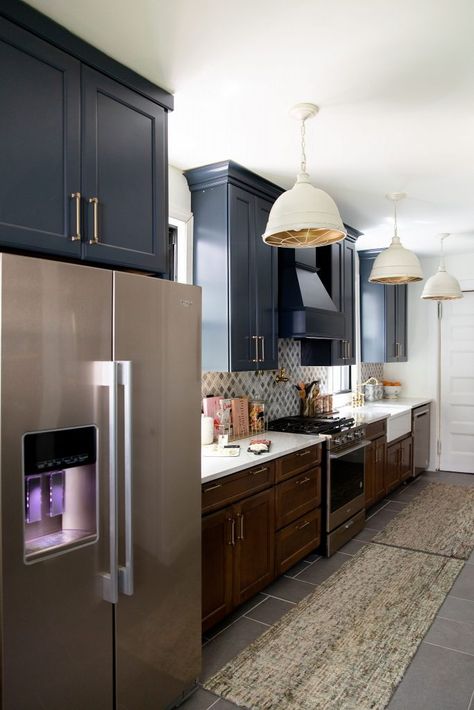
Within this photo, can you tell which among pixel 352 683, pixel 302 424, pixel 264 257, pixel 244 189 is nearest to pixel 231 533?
pixel 352 683

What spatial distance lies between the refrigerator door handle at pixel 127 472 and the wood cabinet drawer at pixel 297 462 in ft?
4.71

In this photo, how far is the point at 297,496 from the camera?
10.9 ft

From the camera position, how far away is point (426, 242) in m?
5.55

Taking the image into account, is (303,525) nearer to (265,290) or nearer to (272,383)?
(272,383)

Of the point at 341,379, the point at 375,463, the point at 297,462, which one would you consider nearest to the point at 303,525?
the point at 297,462

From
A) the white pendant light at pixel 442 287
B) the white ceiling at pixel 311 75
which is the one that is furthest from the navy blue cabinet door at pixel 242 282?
the white pendant light at pixel 442 287

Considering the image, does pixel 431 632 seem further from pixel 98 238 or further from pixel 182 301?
pixel 98 238

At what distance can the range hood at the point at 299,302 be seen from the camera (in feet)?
12.3

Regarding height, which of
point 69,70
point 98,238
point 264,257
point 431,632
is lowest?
point 431,632

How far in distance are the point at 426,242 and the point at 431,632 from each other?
4.02 m

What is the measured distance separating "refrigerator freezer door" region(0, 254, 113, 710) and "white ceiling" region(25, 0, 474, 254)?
965 millimetres

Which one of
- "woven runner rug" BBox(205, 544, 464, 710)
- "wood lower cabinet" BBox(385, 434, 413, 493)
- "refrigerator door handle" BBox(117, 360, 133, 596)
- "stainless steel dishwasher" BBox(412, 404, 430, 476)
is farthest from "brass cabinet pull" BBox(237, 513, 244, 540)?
"stainless steel dishwasher" BBox(412, 404, 430, 476)

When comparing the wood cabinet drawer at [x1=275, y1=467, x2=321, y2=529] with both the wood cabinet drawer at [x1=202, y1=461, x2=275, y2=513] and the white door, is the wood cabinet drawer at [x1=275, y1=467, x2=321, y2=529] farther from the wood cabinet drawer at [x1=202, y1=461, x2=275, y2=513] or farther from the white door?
the white door

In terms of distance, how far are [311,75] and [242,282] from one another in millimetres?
1394
